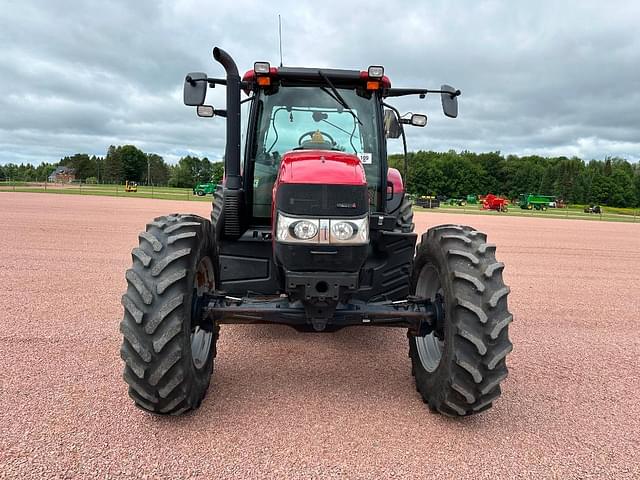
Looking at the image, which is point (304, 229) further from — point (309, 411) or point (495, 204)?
point (495, 204)

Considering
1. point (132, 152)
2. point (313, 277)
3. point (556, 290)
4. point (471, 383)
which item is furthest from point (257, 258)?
point (132, 152)

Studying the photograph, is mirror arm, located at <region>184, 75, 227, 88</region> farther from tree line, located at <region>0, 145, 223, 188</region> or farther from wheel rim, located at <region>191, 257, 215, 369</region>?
Result: tree line, located at <region>0, 145, 223, 188</region>

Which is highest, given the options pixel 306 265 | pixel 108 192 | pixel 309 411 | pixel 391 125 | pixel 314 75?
pixel 314 75

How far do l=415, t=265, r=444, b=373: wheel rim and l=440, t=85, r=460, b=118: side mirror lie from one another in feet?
5.35

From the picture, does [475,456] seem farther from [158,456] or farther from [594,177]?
[594,177]

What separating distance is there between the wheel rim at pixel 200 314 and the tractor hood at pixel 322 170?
898mm

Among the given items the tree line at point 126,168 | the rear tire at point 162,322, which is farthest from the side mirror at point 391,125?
the tree line at point 126,168

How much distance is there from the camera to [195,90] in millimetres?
4004

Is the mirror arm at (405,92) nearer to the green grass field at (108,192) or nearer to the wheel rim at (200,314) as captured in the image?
the wheel rim at (200,314)

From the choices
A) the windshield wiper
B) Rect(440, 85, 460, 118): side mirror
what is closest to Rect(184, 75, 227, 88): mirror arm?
the windshield wiper

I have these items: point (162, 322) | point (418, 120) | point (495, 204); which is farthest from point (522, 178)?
point (162, 322)

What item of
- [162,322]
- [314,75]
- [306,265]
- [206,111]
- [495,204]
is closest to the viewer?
[162,322]

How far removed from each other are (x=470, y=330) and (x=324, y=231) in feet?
3.69

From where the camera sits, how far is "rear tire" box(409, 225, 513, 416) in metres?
3.12
